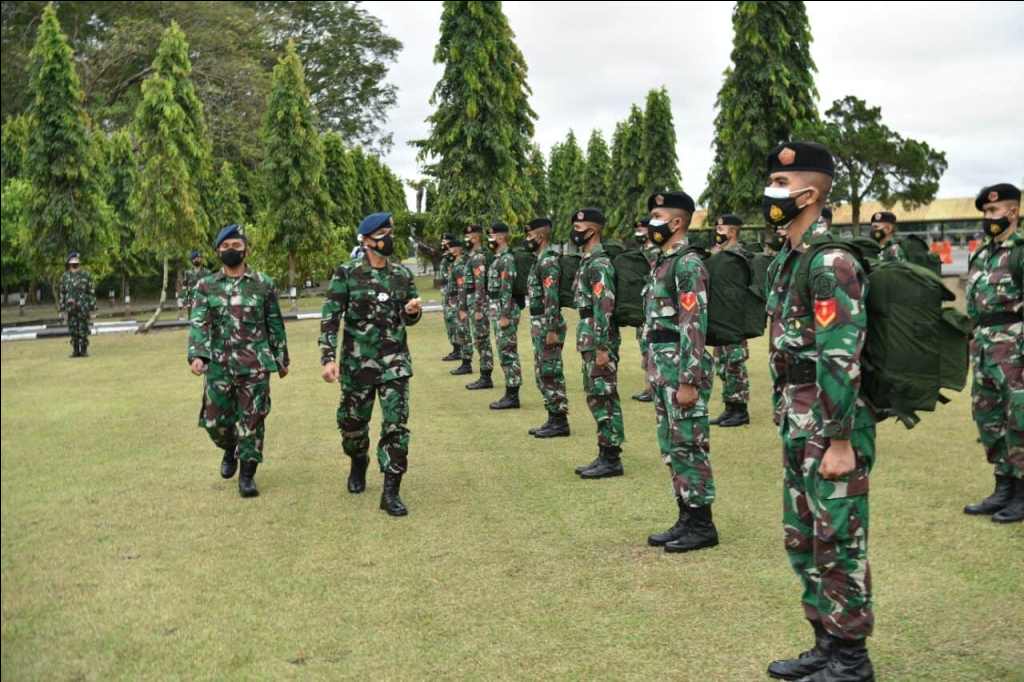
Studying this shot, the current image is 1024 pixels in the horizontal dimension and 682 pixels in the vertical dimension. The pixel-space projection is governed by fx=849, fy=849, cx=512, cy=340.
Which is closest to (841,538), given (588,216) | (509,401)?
(588,216)

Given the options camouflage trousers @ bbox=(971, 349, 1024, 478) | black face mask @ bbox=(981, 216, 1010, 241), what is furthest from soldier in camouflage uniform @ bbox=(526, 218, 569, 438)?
black face mask @ bbox=(981, 216, 1010, 241)

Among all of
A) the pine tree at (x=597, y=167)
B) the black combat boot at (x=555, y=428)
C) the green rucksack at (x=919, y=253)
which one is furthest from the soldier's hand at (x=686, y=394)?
the pine tree at (x=597, y=167)

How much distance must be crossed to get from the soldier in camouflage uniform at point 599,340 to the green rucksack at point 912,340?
3.53 m

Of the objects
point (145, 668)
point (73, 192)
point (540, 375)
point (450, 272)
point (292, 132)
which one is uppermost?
point (292, 132)

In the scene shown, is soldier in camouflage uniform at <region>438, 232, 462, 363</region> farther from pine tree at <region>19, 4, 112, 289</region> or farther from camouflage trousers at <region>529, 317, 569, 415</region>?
pine tree at <region>19, 4, 112, 289</region>

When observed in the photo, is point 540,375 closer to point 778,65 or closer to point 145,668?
point 145,668

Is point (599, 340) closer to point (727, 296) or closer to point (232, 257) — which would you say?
point (727, 296)

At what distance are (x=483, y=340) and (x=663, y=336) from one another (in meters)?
7.60

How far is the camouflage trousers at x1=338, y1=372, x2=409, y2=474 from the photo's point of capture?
6.31 metres

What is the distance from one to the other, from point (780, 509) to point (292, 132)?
84.6 feet

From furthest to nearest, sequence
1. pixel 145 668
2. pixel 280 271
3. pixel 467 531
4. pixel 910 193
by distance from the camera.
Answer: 1. pixel 910 193
2. pixel 280 271
3. pixel 467 531
4. pixel 145 668

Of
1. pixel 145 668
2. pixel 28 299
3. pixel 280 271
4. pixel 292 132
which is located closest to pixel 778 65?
pixel 292 132

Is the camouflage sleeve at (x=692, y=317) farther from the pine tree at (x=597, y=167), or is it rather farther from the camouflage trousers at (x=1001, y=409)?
the pine tree at (x=597, y=167)

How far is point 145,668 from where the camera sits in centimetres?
396
